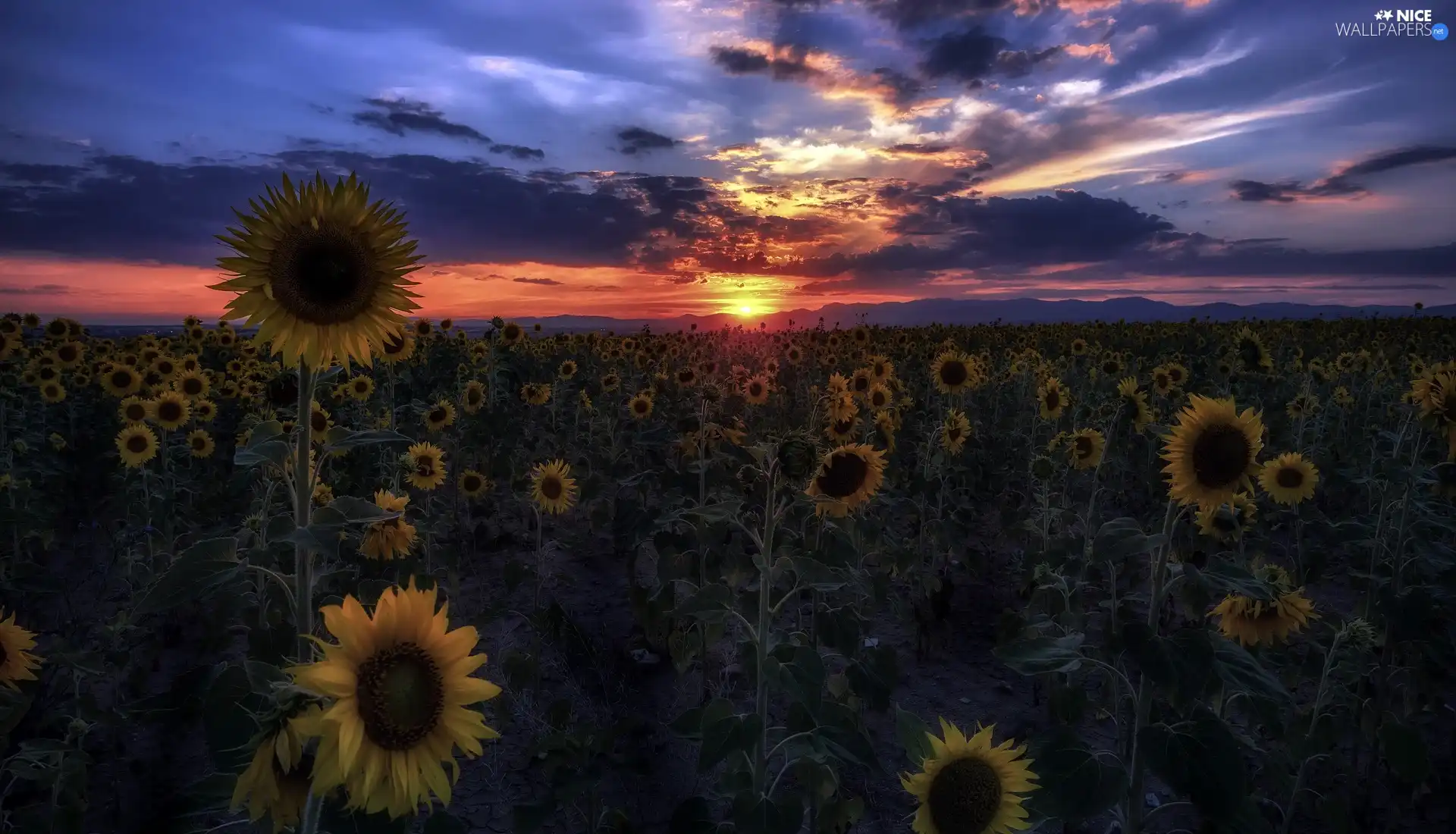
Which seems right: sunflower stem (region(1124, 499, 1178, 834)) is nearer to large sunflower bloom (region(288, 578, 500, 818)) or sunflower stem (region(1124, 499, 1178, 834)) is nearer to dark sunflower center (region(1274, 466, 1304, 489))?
large sunflower bloom (region(288, 578, 500, 818))

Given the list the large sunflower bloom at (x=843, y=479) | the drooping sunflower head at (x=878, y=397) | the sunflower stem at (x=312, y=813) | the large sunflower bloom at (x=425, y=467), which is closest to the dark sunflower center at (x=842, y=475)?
the large sunflower bloom at (x=843, y=479)

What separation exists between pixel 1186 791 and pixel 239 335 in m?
17.2

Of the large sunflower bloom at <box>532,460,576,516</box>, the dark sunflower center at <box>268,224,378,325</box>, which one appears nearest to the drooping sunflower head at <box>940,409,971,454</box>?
the large sunflower bloom at <box>532,460,576,516</box>

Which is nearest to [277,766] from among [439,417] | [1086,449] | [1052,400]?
[1086,449]

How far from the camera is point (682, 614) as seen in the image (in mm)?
2971

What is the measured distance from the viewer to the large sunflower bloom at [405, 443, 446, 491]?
6840 mm

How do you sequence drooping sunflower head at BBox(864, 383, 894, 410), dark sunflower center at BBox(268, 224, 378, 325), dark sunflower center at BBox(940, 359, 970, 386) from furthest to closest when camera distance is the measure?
dark sunflower center at BBox(940, 359, 970, 386), drooping sunflower head at BBox(864, 383, 894, 410), dark sunflower center at BBox(268, 224, 378, 325)

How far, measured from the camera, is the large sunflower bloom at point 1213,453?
120 inches

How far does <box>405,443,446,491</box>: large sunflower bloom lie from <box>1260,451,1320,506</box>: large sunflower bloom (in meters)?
7.08

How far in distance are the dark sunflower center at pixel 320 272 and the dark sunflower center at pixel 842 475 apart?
2363 mm

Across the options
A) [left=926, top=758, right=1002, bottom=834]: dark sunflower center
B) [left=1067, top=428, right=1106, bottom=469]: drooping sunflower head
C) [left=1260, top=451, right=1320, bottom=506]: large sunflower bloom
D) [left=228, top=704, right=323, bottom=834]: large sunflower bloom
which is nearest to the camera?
[left=228, top=704, right=323, bottom=834]: large sunflower bloom

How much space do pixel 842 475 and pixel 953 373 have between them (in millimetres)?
Result: 6461

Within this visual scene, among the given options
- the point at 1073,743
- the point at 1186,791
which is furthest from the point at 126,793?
the point at 1186,791

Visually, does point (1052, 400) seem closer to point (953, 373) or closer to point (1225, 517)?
point (953, 373)
